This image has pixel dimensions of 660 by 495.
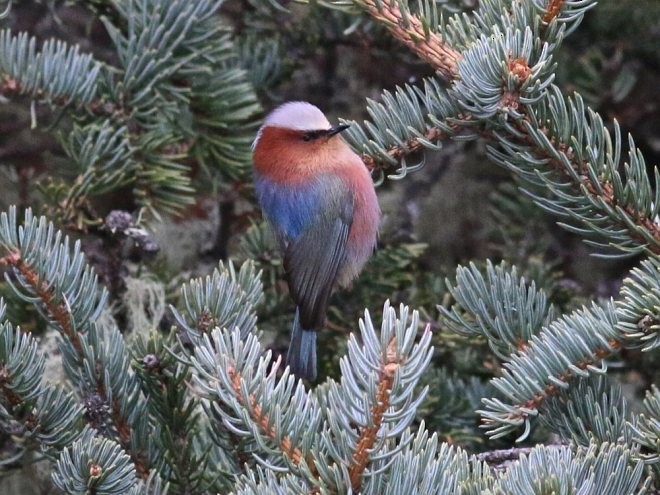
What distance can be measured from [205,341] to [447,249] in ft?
6.76

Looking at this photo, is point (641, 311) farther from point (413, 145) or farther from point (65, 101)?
point (65, 101)

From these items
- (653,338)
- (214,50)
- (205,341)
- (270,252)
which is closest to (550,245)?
(270,252)

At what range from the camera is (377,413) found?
1209 millimetres

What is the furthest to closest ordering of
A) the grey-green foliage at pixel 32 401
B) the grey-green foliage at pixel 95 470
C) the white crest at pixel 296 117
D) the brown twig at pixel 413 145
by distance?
1. the white crest at pixel 296 117
2. the brown twig at pixel 413 145
3. the grey-green foliage at pixel 32 401
4. the grey-green foliage at pixel 95 470

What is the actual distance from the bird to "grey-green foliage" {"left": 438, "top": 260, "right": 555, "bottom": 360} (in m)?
0.71

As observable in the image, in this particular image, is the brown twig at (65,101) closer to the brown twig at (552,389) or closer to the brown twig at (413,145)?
the brown twig at (413,145)

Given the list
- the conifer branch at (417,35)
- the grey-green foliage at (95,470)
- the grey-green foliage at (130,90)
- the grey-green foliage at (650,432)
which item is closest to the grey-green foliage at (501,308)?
the grey-green foliage at (650,432)

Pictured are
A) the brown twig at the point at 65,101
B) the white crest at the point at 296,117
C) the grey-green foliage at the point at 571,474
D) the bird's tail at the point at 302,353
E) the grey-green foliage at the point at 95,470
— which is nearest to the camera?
the grey-green foliage at the point at 571,474

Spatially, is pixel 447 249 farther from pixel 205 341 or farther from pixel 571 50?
pixel 205 341

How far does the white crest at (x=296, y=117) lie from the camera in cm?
275

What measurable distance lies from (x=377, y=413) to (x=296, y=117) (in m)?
1.71

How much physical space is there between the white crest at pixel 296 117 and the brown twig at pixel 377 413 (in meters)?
1.62

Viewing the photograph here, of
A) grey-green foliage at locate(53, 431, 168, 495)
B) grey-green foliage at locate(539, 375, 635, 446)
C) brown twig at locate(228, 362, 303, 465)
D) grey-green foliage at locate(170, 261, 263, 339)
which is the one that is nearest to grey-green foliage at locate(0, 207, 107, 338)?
grey-green foliage at locate(170, 261, 263, 339)

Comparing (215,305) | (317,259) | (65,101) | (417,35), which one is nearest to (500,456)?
(215,305)
